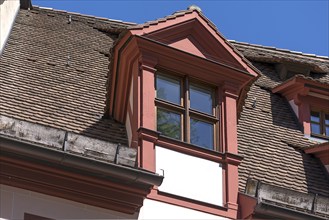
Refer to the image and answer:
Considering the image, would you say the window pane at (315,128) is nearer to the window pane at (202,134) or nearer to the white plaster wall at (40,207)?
the window pane at (202,134)

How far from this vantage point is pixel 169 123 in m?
11.6

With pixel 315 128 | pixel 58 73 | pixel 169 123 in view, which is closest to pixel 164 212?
pixel 169 123

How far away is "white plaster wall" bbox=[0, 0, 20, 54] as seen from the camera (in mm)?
14344

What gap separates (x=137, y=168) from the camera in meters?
10.5

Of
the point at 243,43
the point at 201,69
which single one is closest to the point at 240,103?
the point at 201,69

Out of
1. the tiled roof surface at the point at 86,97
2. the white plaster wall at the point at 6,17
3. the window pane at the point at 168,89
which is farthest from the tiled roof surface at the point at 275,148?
the white plaster wall at the point at 6,17

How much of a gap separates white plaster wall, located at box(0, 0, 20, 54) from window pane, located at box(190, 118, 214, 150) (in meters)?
3.74

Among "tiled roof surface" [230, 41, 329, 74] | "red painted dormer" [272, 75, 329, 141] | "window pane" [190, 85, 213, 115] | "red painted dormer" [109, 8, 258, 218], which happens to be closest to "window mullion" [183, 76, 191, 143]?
"red painted dormer" [109, 8, 258, 218]

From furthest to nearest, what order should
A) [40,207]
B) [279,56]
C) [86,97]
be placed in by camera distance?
1. [279,56]
2. [86,97]
3. [40,207]

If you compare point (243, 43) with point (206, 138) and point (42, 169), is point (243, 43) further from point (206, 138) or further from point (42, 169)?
point (42, 169)

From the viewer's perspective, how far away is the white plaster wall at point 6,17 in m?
14.3

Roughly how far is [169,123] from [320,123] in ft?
14.6

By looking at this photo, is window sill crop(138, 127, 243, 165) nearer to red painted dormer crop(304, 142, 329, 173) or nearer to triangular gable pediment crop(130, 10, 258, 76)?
triangular gable pediment crop(130, 10, 258, 76)

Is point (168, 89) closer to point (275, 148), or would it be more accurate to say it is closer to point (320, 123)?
point (275, 148)
